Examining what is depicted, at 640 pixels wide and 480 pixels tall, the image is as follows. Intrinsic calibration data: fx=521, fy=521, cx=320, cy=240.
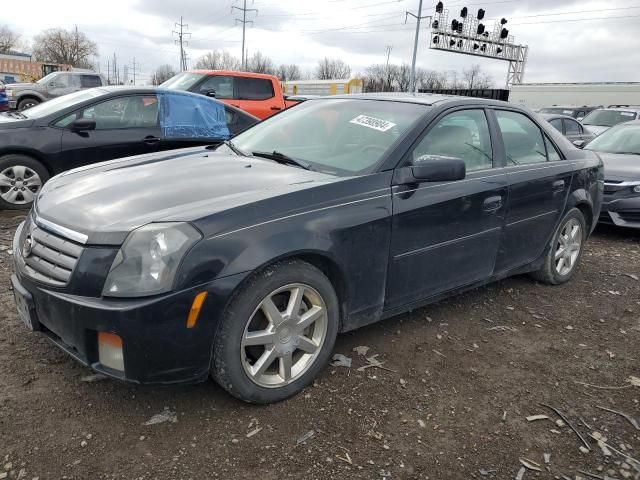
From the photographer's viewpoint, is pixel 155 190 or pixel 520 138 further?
pixel 520 138

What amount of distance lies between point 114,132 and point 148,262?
4.52 m

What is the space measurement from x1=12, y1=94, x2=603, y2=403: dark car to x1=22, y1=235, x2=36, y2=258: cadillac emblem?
0.02 metres

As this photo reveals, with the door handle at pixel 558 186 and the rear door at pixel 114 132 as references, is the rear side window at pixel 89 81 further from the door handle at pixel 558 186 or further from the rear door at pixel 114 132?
the door handle at pixel 558 186

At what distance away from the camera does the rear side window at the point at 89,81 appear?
795 inches

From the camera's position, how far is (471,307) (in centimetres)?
403

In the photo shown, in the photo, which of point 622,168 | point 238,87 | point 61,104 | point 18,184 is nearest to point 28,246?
point 18,184

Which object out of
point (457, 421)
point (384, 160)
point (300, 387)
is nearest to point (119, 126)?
point (384, 160)

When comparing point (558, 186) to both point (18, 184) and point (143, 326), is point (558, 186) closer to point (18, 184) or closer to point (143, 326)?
point (143, 326)

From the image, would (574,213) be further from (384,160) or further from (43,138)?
(43,138)

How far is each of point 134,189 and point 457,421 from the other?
6.66 ft

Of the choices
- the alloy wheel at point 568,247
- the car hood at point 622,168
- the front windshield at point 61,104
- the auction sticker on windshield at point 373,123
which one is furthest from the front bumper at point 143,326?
the car hood at point 622,168

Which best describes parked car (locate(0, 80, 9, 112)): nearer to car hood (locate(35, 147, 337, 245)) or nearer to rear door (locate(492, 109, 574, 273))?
car hood (locate(35, 147, 337, 245))

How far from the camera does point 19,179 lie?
5.70 metres

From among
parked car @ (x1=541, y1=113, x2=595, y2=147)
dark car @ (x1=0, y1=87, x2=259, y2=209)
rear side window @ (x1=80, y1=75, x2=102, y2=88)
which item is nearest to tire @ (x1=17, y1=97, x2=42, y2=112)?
rear side window @ (x1=80, y1=75, x2=102, y2=88)
